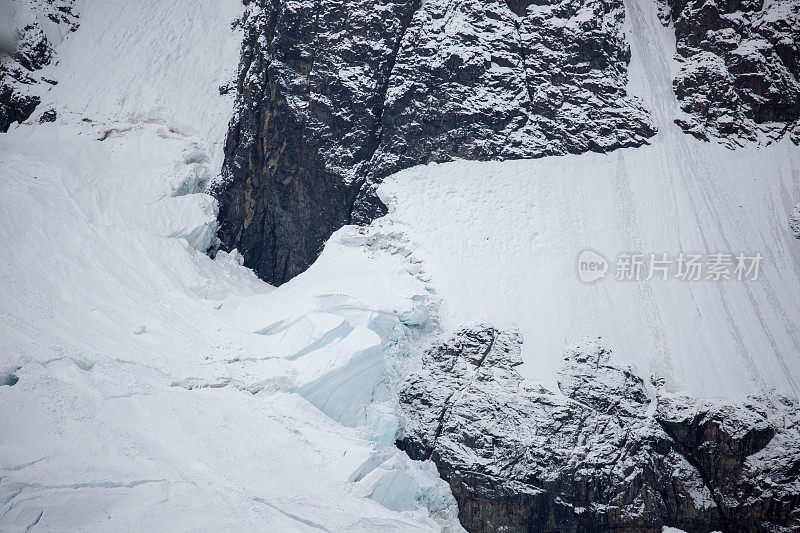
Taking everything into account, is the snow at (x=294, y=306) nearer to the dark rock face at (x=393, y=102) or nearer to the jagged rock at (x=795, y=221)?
the jagged rock at (x=795, y=221)

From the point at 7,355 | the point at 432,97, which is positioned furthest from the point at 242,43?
the point at 7,355

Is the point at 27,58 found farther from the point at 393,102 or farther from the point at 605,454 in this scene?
the point at 605,454

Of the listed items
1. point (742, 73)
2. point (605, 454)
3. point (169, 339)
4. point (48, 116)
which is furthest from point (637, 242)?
point (48, 116)

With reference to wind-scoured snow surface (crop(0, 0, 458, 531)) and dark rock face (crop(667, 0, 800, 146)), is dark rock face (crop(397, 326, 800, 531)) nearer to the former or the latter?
wind-scoured snow surface (crop(0, 0, 458, 531))

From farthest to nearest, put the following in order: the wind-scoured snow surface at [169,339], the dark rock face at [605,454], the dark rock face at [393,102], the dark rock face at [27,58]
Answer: the dark rock face at [27,58]
the dark rock face at [393,102]
the dark rock face at [605,454]
the wind-scoured snow surface at [169,339]

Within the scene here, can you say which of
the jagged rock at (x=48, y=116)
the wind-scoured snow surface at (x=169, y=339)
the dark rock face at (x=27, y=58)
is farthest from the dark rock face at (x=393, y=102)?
the dark rock face at (x=27, y=58)

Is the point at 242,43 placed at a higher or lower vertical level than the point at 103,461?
higher

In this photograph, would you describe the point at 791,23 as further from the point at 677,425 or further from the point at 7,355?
the point at 7,355
